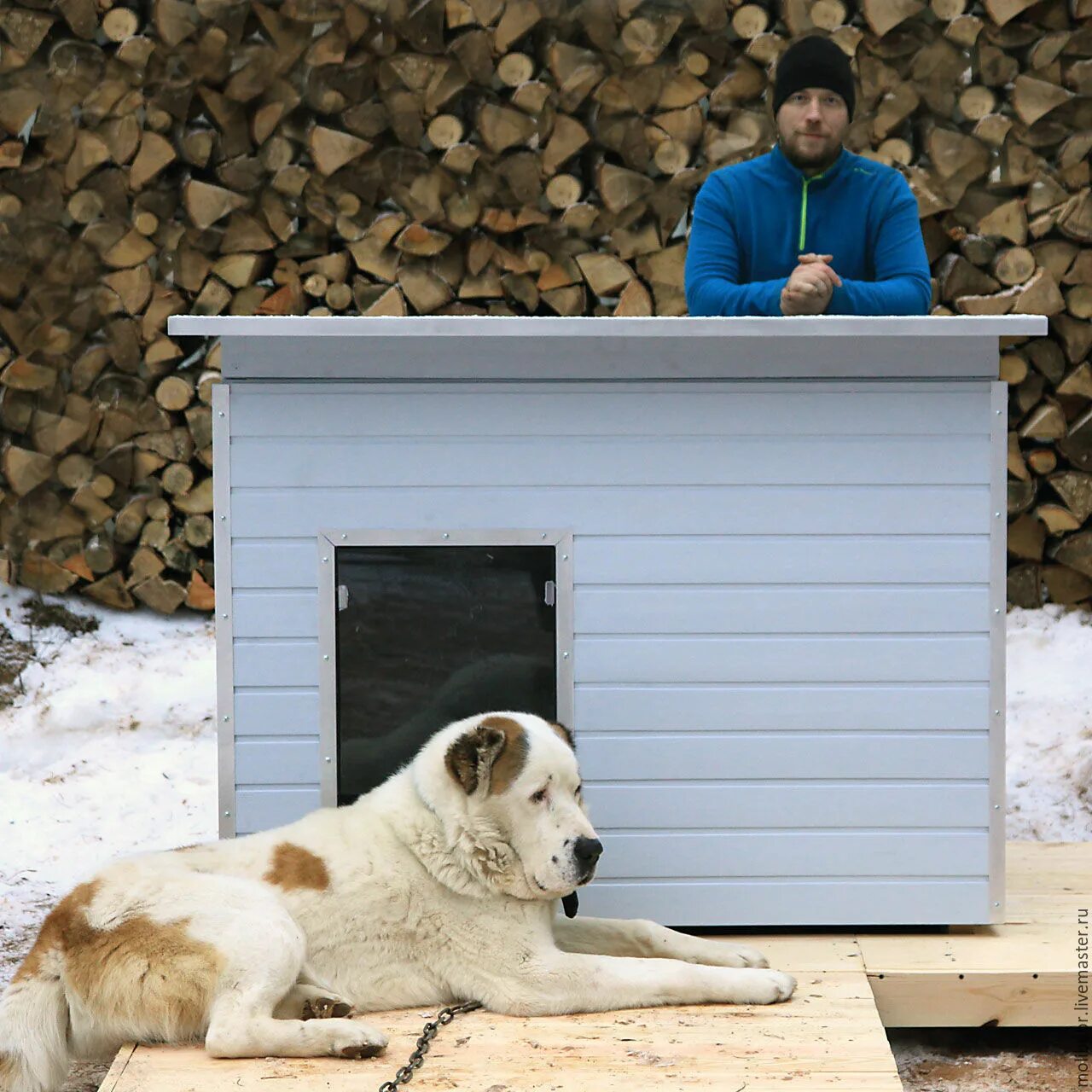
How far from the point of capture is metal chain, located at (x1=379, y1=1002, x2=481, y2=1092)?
294cm

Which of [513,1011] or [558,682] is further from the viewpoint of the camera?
[558,682]

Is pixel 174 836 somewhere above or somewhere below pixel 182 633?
below

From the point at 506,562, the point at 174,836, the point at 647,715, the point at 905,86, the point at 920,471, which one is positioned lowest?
the point at 174,836

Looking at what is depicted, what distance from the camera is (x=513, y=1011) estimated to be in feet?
11.1

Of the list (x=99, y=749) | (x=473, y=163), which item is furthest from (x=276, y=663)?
(x=473, y=163)

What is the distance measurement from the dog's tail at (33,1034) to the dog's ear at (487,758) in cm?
103

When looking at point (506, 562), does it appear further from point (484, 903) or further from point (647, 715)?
point (484, 903)

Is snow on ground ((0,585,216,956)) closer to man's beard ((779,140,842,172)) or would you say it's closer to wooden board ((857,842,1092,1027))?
wooden board ((857,842,1092,1027))

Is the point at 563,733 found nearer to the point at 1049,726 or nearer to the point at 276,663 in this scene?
the point at 276,663

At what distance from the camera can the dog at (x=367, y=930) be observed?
313 cm

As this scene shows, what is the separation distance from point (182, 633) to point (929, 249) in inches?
162

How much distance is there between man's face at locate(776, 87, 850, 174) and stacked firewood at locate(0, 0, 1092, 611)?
2.25 metres

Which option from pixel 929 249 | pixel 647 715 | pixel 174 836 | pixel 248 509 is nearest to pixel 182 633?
pixel 174 836

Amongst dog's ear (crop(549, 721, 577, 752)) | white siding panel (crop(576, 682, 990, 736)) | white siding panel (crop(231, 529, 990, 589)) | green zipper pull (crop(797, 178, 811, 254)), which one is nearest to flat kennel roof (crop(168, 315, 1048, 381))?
white siding panel (crop(231, 529, 990, 589))
